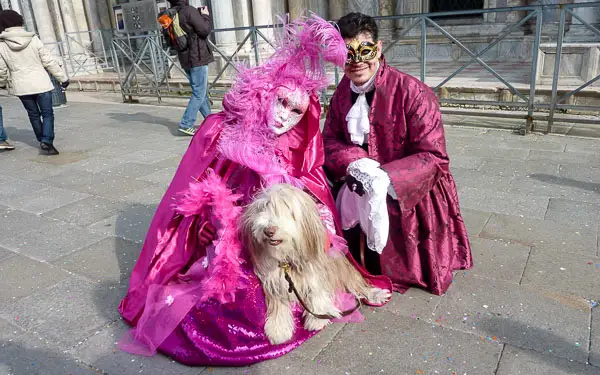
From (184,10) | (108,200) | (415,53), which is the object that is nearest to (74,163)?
(108,200)

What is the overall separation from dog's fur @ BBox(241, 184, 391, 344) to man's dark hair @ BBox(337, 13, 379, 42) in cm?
85

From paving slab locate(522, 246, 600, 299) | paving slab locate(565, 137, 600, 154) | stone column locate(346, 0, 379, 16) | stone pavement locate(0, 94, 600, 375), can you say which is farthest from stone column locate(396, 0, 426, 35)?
paving slab locate(522, 246, 600, 299)

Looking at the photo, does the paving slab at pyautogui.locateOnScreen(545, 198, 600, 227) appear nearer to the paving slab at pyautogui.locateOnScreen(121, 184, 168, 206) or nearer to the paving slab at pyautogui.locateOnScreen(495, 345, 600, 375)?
the paving slab at pyautogui.locateOnScreen(495, 345, 600, 375)

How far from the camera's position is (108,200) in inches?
171

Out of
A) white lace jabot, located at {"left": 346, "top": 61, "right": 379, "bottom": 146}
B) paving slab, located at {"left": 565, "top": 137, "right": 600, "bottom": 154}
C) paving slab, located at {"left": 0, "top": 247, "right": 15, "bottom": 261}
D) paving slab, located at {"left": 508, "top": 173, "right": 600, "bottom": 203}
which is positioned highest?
white lace jabot, located at {"left": 346, "top": 61, "right": 379, "bottom": 146}

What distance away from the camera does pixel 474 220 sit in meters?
3.46

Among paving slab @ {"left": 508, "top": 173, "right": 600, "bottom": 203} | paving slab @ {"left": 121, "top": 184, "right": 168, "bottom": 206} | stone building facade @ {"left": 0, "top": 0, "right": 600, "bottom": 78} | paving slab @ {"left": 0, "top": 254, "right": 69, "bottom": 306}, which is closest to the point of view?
paving slab @ {"left": 0, "top": 254, "right": 69, "bottom": 306}

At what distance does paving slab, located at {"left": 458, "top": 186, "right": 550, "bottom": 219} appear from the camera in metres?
3.56

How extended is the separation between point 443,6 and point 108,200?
31.8ft

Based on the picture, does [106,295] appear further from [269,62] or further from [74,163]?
[74,163]

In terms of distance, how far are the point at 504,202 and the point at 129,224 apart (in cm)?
299

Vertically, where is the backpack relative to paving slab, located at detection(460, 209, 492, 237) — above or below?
above

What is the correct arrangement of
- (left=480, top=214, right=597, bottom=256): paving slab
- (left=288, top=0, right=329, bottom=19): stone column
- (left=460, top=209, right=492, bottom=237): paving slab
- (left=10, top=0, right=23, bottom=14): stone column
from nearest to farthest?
(left=480, top=214, right=597, bottom=256): paving slab → (left=460, top=209, right=492, bottom=237): paving slab → (left=288, top=0, right=329, bottom=19): stone column → (left=10, top=0, right=23, bottom=14): stone column

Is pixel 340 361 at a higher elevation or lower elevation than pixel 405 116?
lower
